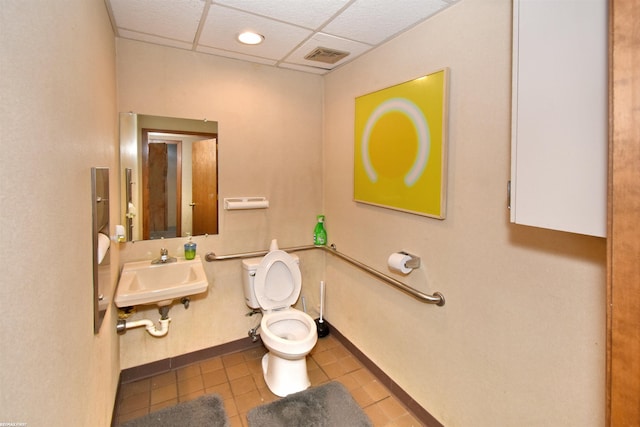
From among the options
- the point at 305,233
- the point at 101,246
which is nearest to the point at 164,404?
the point at 101,246

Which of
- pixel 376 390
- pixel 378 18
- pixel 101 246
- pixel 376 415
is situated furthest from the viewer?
pixel 376 390

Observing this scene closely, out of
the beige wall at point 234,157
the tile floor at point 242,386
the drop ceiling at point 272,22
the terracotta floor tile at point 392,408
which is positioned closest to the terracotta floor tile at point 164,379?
the tile floor at point 242,386

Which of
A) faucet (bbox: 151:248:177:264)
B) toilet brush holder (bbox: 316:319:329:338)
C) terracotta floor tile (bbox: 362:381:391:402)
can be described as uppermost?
faucet (bbox: 151:248:177:264)

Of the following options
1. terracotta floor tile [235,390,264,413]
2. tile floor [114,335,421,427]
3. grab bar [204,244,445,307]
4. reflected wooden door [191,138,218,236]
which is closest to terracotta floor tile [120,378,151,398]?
tile floor [114,335,421,427]

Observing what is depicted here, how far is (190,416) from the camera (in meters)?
2.07

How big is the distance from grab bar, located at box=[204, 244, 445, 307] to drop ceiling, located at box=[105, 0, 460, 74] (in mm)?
1577

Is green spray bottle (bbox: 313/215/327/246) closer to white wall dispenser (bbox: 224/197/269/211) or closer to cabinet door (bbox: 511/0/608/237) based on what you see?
white wall dispenser (bbox: 224/197/269/211)

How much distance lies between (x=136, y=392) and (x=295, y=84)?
8.85ft

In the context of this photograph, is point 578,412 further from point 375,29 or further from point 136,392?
point 136,392

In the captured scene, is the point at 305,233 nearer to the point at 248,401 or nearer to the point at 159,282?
the point at 159,282

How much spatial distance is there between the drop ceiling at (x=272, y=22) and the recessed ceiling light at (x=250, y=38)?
4cm

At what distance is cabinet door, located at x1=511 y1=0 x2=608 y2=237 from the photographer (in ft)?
3.22

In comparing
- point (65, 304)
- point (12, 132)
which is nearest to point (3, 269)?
point (12, 132)

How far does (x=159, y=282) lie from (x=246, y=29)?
1809 millimetres
